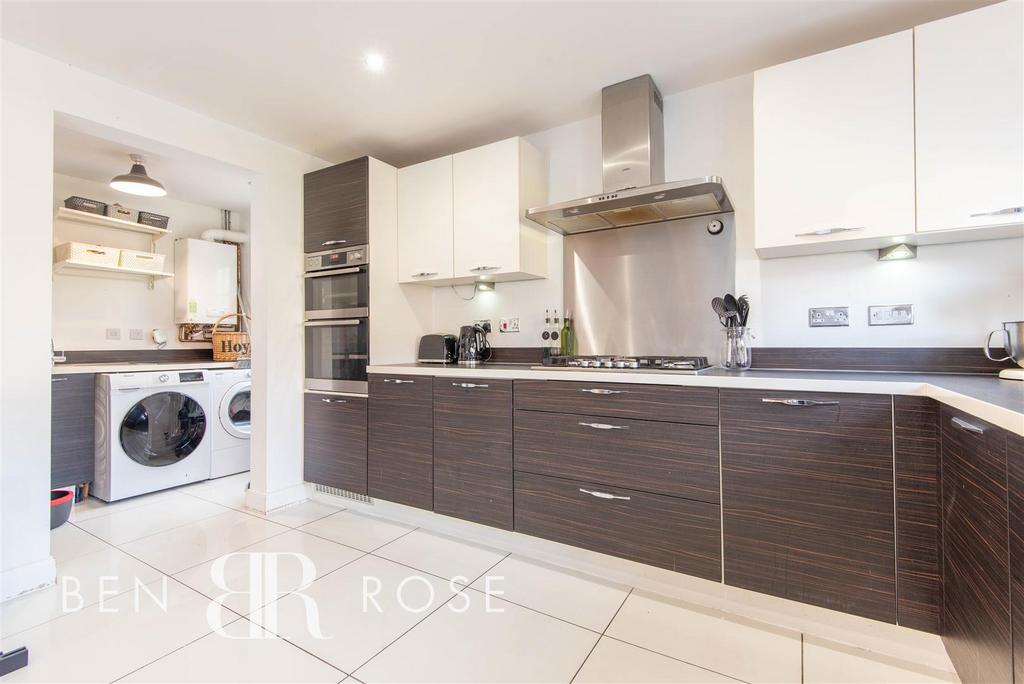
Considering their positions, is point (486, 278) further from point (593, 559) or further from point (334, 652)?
point (334, 652)

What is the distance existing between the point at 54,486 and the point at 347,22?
3221 millimetres

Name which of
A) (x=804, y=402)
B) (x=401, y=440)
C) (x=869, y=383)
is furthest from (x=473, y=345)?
(x=869, y=383)

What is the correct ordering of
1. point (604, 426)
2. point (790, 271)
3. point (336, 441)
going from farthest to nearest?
point (336, 441), point (790, 271), point (604, 426)

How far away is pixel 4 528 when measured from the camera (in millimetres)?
1819

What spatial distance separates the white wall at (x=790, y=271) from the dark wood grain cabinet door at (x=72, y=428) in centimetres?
286

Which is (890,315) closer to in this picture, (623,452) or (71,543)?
(623,452)

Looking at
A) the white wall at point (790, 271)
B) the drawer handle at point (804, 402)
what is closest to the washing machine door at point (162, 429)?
the white wall at point (790, 271)

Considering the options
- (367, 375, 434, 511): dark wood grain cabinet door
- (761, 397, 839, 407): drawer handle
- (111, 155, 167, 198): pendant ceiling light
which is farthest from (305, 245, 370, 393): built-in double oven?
(761, 397, 839, 407): drawer handle

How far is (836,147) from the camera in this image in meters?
1.77

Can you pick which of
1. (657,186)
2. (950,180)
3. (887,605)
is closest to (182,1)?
(657,186)

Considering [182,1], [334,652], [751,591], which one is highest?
[182,1]

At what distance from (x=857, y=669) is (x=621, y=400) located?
1.07m

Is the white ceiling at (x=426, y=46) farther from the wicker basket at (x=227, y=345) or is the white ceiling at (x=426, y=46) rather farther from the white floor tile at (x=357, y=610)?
the white floor tile at (x=357, y=610)

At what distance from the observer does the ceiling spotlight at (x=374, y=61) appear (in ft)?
6.73
